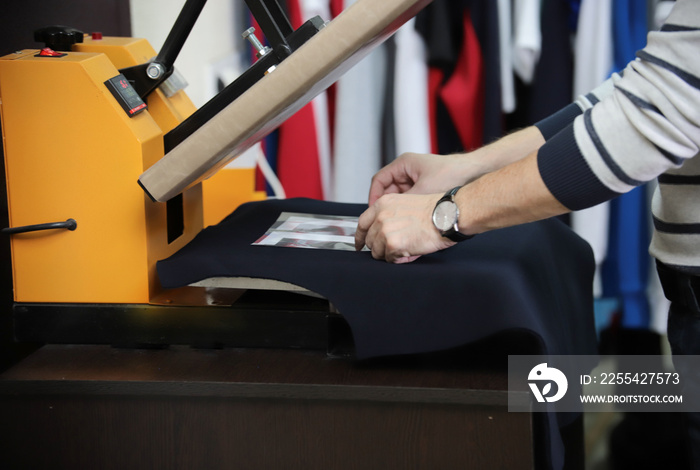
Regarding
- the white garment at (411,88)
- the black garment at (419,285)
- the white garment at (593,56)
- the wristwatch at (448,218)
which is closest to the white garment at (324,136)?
the white garment at (411,88)

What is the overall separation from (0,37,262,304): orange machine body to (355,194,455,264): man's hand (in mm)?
247

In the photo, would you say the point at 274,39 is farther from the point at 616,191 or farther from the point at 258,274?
the point at 616,191

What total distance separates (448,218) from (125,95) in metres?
0.37

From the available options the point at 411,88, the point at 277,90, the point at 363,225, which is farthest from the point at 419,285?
the point at 411,88

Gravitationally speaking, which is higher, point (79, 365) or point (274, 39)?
point (274, 39)

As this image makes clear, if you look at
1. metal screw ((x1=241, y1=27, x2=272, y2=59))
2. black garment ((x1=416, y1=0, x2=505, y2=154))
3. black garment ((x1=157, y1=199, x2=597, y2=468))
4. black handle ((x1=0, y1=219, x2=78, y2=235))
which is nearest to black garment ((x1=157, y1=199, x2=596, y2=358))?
black garment ((x1=157, y1=199, x2=597, y2=468))

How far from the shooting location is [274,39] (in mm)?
776

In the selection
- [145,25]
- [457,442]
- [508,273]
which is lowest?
[457,442]

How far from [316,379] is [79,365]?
0.83 feet

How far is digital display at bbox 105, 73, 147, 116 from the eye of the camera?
0.74 meters

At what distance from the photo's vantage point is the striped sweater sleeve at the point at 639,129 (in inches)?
22.9

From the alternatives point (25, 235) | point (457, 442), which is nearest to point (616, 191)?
point (457, 442)

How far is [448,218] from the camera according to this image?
2.32 feet

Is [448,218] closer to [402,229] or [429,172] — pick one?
[402,229]
